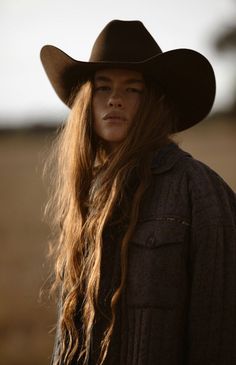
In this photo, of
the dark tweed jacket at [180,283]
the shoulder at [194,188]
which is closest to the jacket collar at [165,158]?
the shoulder at [194,188]

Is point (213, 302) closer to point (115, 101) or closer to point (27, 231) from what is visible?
point (115, 101)

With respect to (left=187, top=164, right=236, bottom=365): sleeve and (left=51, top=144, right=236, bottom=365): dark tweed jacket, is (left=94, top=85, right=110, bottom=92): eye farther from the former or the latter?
(left=187, top=164, right=236, bottom=365): sleeve

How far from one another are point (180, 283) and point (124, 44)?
1.33 m

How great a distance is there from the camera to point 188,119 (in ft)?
12.5

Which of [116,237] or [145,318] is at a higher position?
[116,237]

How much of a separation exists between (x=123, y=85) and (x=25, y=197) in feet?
47.9

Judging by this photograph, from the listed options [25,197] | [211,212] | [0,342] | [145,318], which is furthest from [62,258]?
[25,197]

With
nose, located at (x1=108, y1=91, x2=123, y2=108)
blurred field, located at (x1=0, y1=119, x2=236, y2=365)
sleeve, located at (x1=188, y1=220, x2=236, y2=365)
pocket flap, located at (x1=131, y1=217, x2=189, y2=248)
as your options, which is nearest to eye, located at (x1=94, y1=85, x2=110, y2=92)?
nose, located at (x1=108, y1=91, x2=123, y2=108)

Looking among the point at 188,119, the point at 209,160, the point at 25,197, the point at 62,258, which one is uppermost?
the point at 209,160

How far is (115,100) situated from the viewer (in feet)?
11.2

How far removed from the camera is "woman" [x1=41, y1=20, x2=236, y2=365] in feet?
9.77

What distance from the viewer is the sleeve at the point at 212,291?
2.95 metres

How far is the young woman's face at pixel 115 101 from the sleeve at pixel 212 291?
0.68m

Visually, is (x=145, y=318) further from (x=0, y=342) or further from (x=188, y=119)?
(x=0, y=342)
